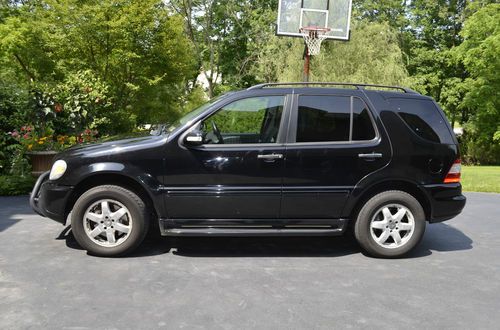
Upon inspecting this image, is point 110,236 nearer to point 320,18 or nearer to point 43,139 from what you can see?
point 43,139

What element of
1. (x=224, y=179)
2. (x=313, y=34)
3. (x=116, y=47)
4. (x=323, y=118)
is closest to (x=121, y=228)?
(x=224, y=179)

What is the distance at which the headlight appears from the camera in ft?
15.5

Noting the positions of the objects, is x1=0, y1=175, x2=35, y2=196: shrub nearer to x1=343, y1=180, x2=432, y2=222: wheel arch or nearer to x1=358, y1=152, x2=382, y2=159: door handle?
x1=343, y1=180, x2=432, y2=222: wheel arch

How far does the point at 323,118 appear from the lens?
→ 495 centimetres

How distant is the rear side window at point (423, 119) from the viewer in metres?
5.04

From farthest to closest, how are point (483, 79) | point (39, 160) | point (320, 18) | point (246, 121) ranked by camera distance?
point (483, 79) < point (320, 18) < point (39, 160) < point (246, 121)

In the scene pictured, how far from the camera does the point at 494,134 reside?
28.0m

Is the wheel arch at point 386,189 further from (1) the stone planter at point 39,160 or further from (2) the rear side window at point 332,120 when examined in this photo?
(1) the stone planter at point 39,160

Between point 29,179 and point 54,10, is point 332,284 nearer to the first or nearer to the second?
point 29,179

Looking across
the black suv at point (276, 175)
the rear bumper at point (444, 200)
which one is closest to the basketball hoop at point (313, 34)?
the black suv at point (276, 175)

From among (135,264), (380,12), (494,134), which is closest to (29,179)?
(135,264)

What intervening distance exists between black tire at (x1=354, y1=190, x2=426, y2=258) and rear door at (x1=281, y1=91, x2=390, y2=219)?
0.28 m

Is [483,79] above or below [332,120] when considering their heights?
above

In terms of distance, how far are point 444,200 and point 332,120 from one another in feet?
5.08
